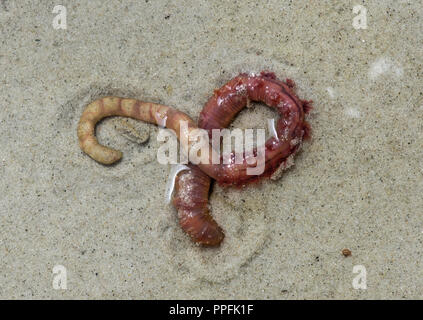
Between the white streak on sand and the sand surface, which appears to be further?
the white streak on sand

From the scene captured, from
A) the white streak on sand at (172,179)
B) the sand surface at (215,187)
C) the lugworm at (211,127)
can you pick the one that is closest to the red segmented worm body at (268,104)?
the lugworm at (211,127)

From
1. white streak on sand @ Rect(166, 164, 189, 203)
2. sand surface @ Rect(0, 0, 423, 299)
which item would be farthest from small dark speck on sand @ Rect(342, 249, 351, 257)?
white streak on sand @ Rect(166, 164, 189, 203)

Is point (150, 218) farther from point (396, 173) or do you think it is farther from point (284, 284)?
point (396, 173)

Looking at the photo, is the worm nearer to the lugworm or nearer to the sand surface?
the lugworm

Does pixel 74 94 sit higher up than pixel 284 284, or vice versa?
pixel 74 94

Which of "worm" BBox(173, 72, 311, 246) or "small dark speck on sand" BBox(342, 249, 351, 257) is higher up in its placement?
"worm" BBox(173, 72, 311, 246)

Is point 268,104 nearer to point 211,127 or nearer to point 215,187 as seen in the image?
point 211,127
